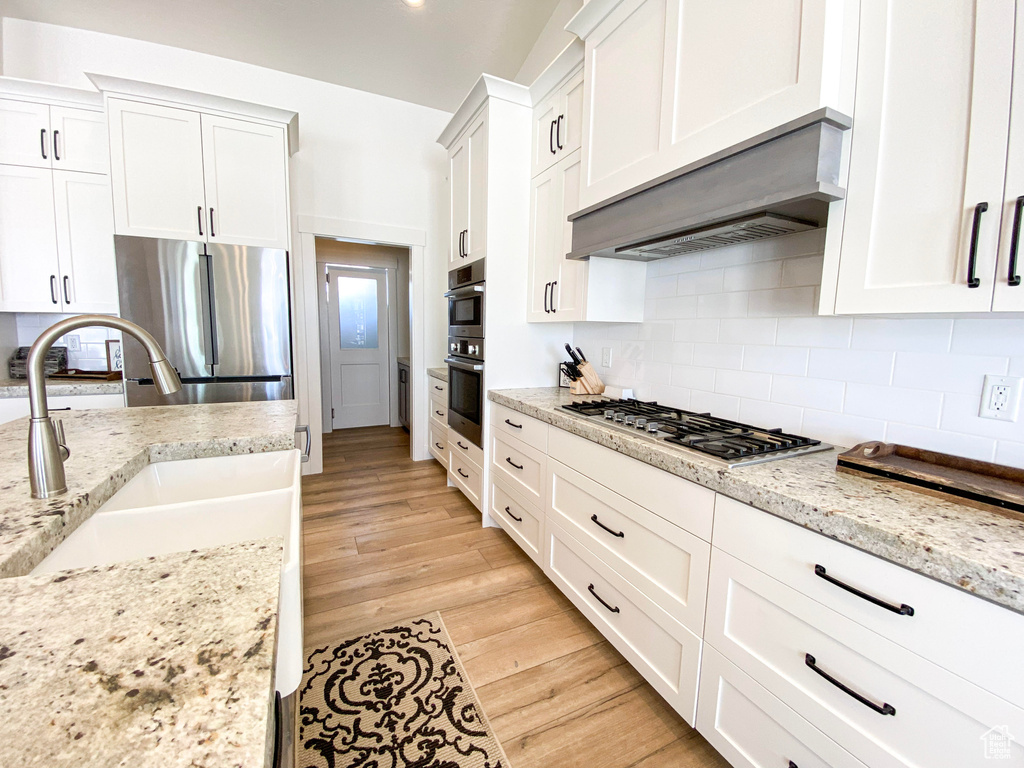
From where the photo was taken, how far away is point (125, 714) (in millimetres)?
343

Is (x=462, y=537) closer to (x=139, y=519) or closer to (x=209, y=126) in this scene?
(x=139, y=519)

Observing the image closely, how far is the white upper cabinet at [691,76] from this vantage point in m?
1.10

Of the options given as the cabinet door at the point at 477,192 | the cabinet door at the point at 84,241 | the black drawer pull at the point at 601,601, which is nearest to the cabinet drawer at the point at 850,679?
the black drawer pull at the point at 601,601

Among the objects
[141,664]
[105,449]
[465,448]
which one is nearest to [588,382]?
[465,448]

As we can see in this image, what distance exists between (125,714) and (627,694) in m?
1.58

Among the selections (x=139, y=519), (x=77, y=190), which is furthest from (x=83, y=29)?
(x=139, y=519)

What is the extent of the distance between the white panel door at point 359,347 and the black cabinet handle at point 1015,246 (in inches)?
195

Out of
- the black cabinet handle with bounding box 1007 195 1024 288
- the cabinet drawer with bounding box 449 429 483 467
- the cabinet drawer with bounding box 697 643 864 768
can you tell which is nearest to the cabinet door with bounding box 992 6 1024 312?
the black cabinet handle with bounding box 1007 195 1024 288

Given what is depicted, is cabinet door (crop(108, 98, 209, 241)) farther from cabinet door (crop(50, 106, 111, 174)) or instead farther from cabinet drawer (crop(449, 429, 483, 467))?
cabinet drawer (crop(449, 429, 483, 467))

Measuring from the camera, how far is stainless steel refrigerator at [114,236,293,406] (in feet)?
8.08

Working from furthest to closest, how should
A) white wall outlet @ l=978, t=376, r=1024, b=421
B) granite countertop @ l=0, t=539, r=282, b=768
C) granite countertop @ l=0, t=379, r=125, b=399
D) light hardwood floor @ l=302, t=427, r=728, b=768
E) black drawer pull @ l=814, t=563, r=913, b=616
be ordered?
granite countertop @ l=0, t=379, r=125, b=399, light hardwood floor @ l=302, t=427, r=728, b=768, white wall outlet @ l=978, t=376, r=1024, b=421, black drawer pull @ l=814, t=563, r=913, b=616, granite countertop @ l=0, t=539, r=282, b=768

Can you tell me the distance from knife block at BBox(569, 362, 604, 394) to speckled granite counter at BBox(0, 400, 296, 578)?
153 centimetres

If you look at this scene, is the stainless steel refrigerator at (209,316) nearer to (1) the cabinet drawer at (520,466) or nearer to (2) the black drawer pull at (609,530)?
(1) the cabinet drawer at (520,466)

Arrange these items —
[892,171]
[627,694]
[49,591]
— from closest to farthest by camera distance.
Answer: [49,591] → [892,171] → [627,694]
